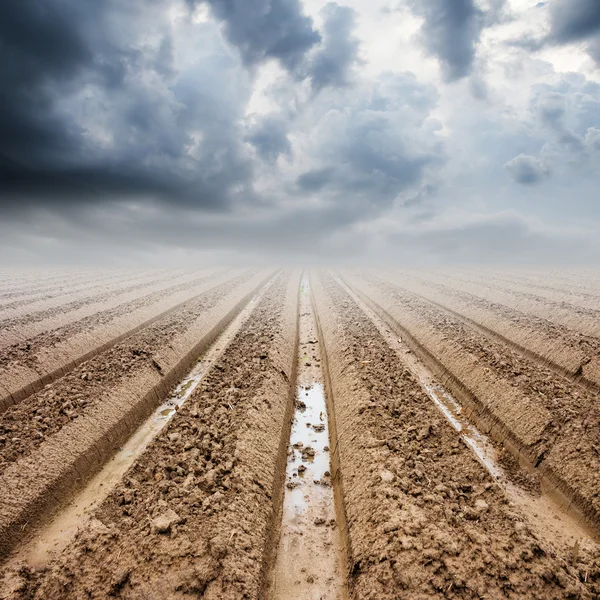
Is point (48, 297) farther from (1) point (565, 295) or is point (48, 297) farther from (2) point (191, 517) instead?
(1) point (565, 295)

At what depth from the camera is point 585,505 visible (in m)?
3.75

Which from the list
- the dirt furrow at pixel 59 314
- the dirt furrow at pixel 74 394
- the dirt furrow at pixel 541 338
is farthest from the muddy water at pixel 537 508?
the dirt furrow at pixel 59 314

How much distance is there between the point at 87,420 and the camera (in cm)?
508

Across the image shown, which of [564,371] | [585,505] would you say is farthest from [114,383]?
[564,371]

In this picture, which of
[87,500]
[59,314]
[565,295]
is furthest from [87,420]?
[565,295]

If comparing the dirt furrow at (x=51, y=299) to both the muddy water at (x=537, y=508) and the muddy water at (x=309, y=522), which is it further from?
the muddy water at (x=537, y=508)

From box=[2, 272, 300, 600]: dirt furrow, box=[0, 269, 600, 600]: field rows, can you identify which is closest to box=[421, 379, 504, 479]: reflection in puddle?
box=[0, 269, 600, 600]: field rows

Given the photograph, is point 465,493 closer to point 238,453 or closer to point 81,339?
point 238,453

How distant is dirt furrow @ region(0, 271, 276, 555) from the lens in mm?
3767

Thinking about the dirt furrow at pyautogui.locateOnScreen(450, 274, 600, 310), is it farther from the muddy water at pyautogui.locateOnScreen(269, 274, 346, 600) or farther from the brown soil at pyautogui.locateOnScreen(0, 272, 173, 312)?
the brown soil at pyautogui.locateOnScreen(0, 272, 173, 312)

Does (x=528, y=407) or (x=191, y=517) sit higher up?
(x=528, y=407)

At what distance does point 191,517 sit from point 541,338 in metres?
8.92

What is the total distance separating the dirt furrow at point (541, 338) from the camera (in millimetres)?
7242

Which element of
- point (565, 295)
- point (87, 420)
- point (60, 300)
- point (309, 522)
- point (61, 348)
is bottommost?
point (309, 522)
